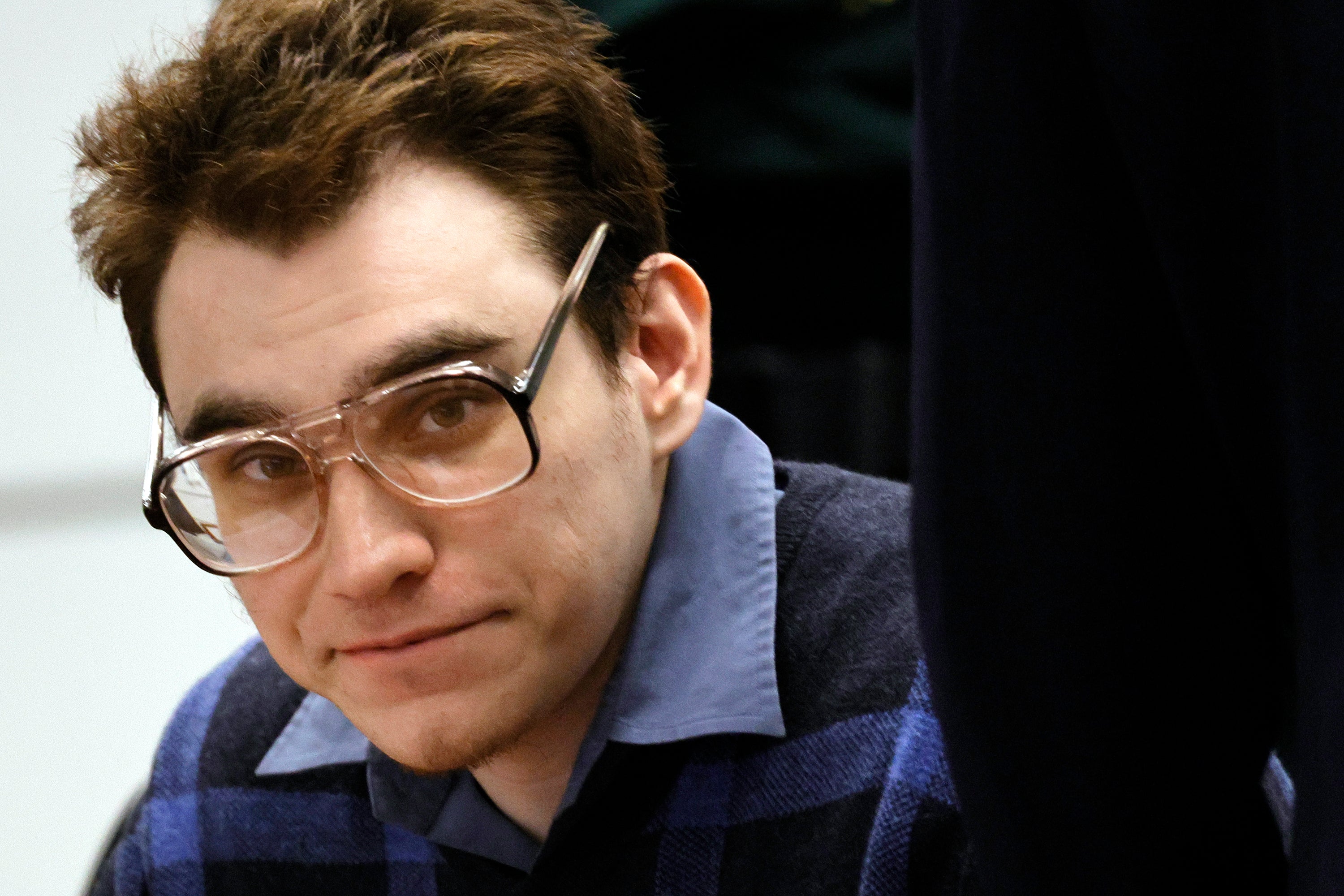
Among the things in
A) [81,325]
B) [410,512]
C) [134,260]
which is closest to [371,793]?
[410,512]

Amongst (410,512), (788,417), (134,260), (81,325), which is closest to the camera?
(410,512)

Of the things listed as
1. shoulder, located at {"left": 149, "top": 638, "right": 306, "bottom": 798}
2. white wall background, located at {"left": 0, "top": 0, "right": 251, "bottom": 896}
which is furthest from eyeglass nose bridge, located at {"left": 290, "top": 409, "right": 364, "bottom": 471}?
white wall background, located at {"left": 0, "top": 0, "right": 251, "bottom": 896}

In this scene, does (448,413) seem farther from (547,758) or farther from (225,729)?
(225,729)

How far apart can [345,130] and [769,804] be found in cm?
48

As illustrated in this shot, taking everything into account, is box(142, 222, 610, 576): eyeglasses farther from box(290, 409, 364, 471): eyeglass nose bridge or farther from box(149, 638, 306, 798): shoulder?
box(149, 638, 306, 798): shoulder

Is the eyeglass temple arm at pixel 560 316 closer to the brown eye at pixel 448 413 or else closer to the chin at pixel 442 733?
the brown eye at pixel 448 413

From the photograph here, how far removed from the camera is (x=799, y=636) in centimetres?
95

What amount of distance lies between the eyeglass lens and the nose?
0.01 metres

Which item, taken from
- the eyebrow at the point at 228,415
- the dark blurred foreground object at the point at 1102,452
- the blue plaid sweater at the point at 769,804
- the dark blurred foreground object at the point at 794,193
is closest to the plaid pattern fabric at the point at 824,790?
the blue plaid sweater at the point at 769,804

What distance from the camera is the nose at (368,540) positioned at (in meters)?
0.84

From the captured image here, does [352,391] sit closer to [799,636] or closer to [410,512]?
[410,512]

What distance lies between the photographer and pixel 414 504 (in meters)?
0.85

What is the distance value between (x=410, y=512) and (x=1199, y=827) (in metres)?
0.55

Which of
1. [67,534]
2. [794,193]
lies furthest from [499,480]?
[67,534]
